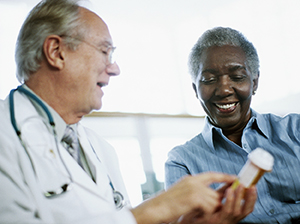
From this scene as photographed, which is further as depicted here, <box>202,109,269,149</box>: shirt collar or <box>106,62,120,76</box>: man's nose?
<box>202,109,269,149</box>: shirt collar

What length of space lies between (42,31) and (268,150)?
3.73 ft

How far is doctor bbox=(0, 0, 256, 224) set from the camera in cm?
92

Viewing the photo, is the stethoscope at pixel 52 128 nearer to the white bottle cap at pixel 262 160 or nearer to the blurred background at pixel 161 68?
the white bottle cap at pixel 262 160

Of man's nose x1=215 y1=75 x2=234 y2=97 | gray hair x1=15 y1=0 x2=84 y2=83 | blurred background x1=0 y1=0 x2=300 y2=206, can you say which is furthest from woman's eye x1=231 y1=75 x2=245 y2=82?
blurred background x1=0 y1=0 x2=300 y2=206

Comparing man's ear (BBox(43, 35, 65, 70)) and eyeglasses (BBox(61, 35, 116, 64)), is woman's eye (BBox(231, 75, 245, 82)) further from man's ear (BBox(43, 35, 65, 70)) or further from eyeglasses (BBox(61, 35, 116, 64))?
man's ear (BBox(43, 35, 65, 70))

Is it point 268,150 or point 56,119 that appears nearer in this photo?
point 56,119

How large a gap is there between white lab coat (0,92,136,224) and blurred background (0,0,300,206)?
3.04 meters

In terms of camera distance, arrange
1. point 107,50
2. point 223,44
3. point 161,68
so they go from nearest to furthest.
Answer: point 107,50
point 223,44
point 161,68

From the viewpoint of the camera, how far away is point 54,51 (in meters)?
1.25

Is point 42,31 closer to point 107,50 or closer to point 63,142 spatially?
point 107,50

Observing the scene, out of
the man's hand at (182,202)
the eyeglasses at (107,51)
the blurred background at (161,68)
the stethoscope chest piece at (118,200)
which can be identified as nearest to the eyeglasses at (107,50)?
the eyeglasses at (107,51)

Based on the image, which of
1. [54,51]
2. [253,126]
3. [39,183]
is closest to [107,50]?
[54,51]

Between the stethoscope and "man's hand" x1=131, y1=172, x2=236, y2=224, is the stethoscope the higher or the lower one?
the higher one

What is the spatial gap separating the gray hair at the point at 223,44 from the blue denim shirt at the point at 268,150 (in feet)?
0.90
